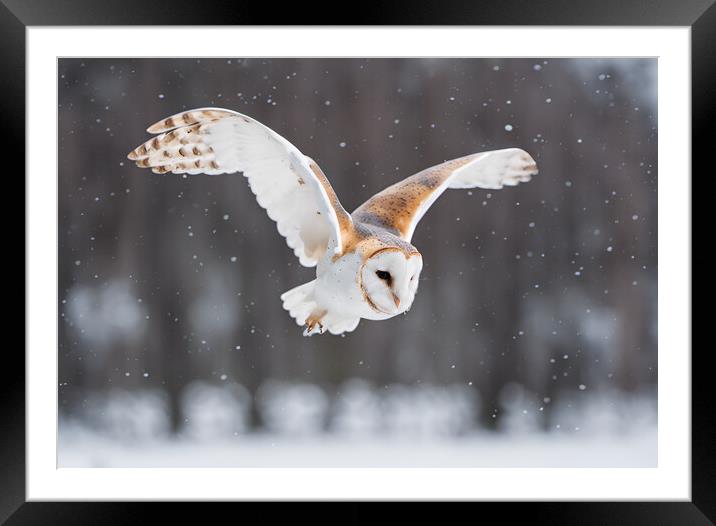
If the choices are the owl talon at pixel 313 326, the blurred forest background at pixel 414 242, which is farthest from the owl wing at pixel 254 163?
the blurred forest background at pixel 414 242

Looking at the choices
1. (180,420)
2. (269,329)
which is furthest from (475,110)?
(180,420)

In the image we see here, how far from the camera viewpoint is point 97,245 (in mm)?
1780

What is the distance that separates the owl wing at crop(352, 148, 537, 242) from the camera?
1146 mm

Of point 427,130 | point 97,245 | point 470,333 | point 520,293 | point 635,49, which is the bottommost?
point 470,333

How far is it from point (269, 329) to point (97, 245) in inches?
20.8

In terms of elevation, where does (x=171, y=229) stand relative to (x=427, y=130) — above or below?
below

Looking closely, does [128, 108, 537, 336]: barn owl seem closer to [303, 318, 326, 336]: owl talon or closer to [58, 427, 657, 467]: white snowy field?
[303, 318, 326, 336]: owl talon

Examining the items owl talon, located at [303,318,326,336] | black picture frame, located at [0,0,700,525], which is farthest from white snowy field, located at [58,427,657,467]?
owl talon, located at [303,318,326,336]

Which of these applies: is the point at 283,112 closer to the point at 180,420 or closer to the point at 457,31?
the point at 457,31

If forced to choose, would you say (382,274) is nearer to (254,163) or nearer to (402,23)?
(254,163)

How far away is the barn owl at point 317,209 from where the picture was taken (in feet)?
3.30

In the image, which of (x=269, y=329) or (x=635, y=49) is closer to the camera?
(x=635, y=49)

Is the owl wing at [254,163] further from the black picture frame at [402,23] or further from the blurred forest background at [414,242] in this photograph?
the blurred forest background at [414,242]

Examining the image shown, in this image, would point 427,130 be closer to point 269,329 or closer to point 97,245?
point 269,329
